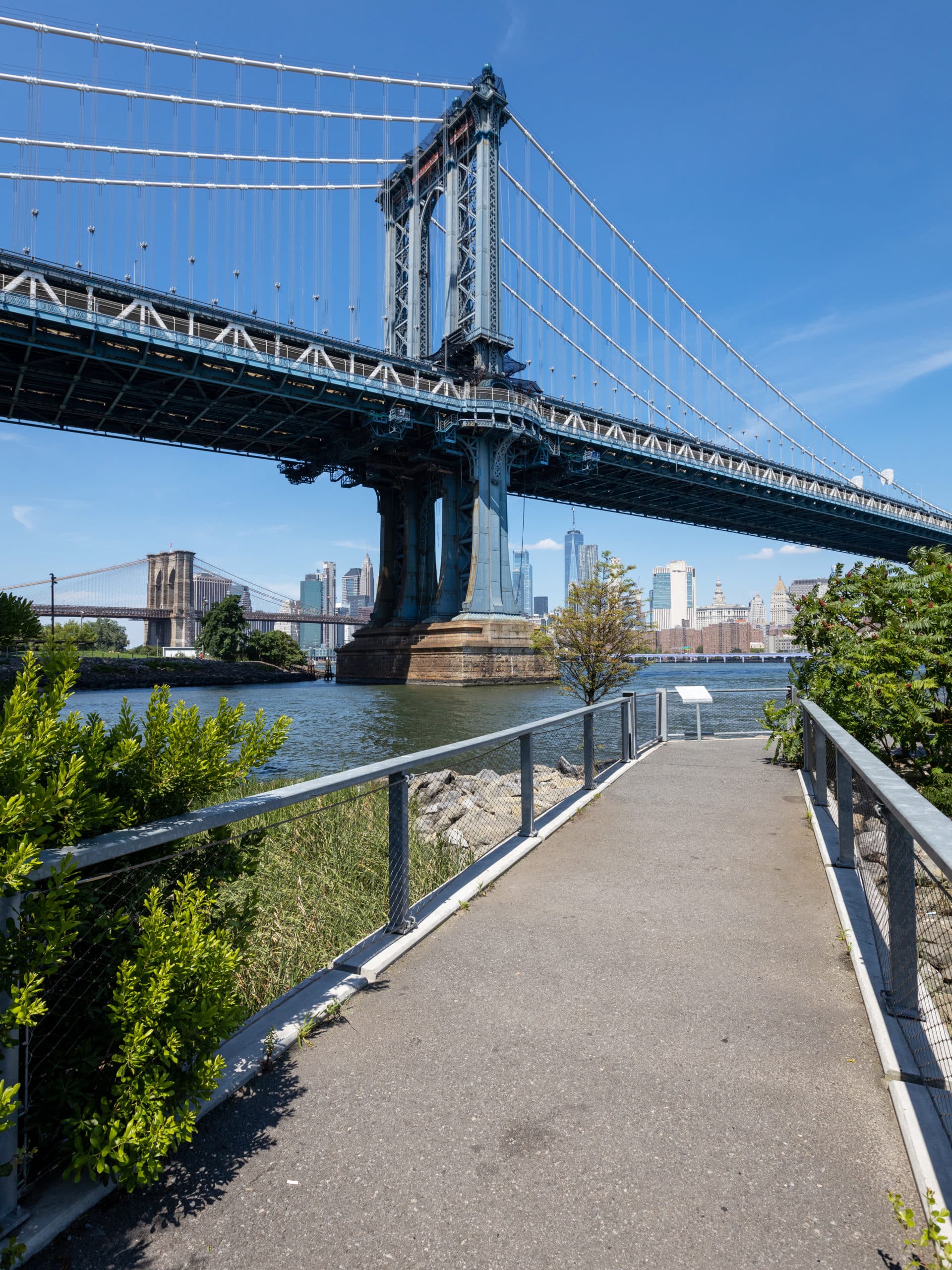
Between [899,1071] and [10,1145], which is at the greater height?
[10,1145]

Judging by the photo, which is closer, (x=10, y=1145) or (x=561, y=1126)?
(x=10, y=1145)

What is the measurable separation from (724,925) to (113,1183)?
3.39 meters

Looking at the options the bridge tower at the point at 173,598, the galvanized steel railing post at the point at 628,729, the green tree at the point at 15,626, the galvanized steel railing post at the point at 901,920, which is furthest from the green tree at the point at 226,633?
the galvanized steel railing post at the point at 901,920

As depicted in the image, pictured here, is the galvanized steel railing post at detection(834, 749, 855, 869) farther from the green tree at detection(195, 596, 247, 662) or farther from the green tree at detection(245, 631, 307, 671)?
the green tree at detection(245, 631, 307, 671)

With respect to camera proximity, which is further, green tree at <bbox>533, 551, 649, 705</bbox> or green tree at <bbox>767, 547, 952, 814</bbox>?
green tree at <bbox>533, 551, 649, 705</bbox>

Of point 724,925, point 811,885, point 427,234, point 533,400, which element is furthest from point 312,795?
point 427,234

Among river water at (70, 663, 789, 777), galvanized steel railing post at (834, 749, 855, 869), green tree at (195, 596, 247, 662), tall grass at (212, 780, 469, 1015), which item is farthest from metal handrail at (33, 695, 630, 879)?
green tree at (195, 596, 247, 662)

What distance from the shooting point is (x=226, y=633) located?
69.9 meters

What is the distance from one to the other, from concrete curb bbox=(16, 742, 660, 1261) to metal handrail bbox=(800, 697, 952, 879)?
241 centimetres

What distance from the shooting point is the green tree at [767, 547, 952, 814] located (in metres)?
8.20

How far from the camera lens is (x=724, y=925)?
439 centimetres

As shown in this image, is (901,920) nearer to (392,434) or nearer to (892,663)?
(892,663)

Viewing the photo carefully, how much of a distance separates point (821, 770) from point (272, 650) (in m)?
70.8

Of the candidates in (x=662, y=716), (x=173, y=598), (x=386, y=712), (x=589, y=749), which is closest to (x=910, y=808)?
(x=589, y=749)
